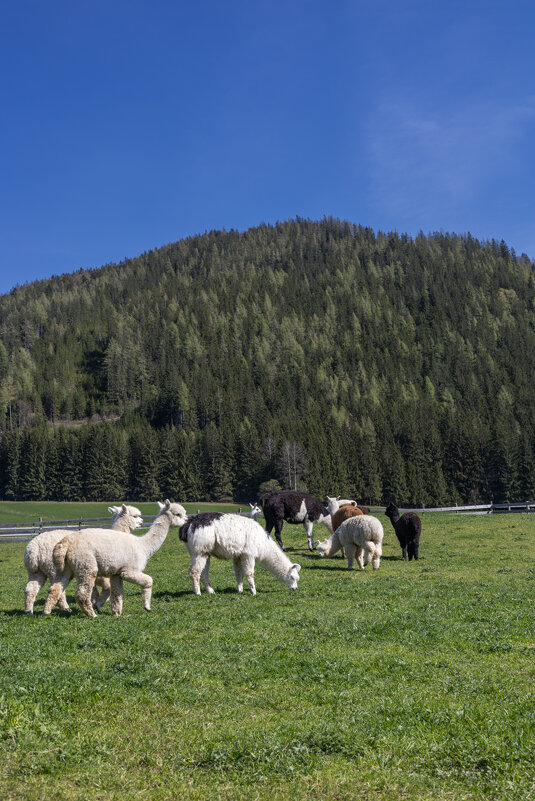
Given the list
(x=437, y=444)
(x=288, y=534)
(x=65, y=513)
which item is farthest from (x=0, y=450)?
(x=288, y=534)

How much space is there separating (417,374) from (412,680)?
614 feet

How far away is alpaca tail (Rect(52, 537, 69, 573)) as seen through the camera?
449 inches

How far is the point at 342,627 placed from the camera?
10.8 meters

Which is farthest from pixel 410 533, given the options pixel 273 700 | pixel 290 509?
pixel 273 700

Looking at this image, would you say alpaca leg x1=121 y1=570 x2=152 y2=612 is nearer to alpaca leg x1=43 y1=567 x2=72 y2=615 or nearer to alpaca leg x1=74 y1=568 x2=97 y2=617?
alpaca leg x1=74 y1=568 x2=97 y2=617

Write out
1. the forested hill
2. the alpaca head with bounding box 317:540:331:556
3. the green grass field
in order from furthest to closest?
the forested hill < the alpaca head with bounding box 317:540:331:556 < the green grass field

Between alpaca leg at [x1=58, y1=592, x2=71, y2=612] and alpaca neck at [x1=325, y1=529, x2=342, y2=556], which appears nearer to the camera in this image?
alpaca leg at [x1=58, y1=592, x2=71, y2=612]

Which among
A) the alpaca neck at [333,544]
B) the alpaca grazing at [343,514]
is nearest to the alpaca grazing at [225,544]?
the alpaca neck at [333,544]

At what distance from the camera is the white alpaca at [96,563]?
11508 millimetres

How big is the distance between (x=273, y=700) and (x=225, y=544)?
766 cm

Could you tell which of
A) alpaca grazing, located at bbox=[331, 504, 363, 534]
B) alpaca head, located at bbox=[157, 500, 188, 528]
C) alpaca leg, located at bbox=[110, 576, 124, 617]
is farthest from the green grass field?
alpaca grazing, located at bbox=[331, 504, 363, 534]

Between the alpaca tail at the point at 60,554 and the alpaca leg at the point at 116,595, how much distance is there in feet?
4.26

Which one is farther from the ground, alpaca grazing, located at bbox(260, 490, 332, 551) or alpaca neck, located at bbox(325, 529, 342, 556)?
alpaca grazing, located at bbox(260, 490, 332, 551)

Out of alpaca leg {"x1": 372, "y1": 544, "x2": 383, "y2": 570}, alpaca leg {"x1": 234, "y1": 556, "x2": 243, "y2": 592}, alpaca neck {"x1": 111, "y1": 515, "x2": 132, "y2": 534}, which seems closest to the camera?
alpaca leg {"x1": 234, "y1": 556, "x2": 243, "y2": 592}
